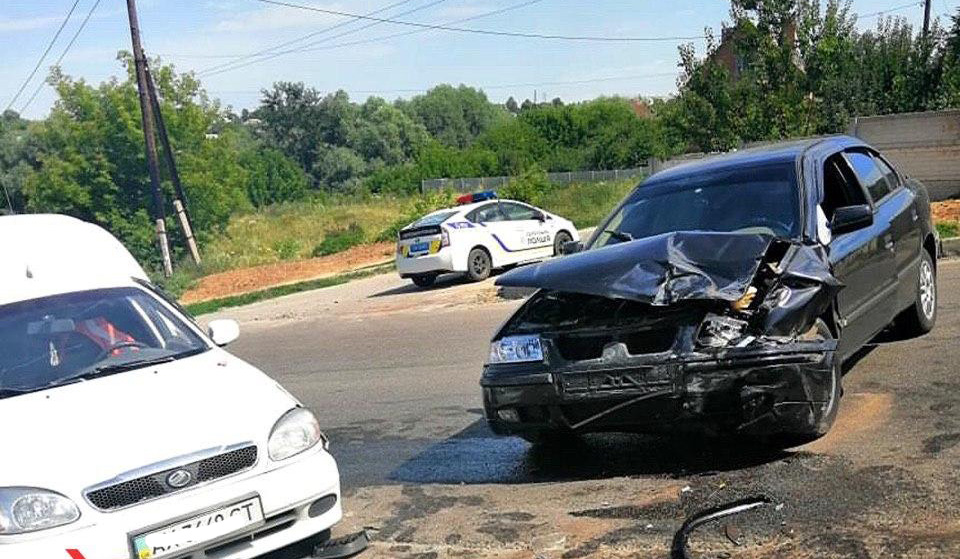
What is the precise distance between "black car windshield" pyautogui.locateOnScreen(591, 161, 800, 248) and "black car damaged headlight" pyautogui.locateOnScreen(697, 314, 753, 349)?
114cm

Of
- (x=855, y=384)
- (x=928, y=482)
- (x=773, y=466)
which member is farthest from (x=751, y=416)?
(x=855, y=384)

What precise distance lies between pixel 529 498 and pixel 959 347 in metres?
4.20

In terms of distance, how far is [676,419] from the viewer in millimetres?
6043

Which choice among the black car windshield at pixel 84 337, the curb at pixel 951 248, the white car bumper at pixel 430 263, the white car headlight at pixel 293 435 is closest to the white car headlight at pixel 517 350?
the white car headlight at pixel 293 435

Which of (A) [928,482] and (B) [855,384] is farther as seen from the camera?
(B) [855,384]

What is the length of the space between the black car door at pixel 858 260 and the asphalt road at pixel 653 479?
1.58ft

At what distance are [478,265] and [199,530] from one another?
53.2 feet

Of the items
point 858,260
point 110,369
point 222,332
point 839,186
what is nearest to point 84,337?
point 110,369

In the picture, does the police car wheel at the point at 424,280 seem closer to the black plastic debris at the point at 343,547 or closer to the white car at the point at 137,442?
the white car at the point at 137,442

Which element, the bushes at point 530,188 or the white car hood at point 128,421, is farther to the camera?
the bushes at point 530,188

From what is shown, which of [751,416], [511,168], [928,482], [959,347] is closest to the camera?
[928,482]

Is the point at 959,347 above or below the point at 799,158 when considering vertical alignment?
below

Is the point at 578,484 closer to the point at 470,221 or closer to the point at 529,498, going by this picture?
the point at 529,498

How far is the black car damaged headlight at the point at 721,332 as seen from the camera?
19.6 ft
